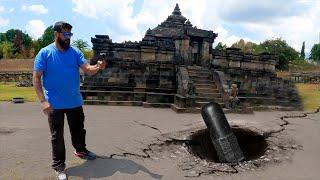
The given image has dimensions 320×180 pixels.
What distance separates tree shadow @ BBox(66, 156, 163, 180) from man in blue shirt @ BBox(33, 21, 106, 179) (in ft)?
0.93

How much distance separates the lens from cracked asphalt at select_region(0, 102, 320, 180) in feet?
18.1

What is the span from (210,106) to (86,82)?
29.3ft

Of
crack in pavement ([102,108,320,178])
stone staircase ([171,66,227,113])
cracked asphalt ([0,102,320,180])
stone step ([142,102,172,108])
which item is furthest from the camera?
stone step ([142,102,172,108])

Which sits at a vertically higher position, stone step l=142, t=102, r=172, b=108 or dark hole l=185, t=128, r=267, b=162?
stone step l=142, t=102, r=172, b=108

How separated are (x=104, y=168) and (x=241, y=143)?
4.49m

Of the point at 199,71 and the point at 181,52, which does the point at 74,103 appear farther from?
the point at 181,52

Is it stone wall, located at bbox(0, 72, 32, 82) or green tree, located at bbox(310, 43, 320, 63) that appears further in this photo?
green tree, located at bbox(310, 43, 320, 63)

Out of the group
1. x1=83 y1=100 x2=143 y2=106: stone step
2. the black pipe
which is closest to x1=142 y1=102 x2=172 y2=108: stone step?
x1=83 y1=100 x2=143 y2=106: stone step

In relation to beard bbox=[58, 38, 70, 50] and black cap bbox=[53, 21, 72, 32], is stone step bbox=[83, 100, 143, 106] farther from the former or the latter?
black cap bbox=[53, 21, 72, 32]

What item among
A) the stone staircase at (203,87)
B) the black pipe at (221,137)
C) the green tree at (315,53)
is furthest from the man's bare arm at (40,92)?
the green tree at (315,53)

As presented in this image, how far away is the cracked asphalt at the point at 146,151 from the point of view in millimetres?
5508

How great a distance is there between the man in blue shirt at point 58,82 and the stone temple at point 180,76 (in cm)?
756

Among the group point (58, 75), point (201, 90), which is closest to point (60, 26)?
point (58, 75)

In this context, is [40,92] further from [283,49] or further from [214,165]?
[283,49]
